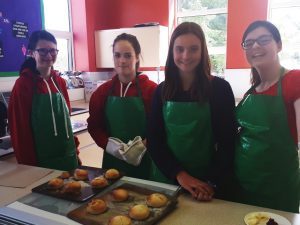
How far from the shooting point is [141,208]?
2.63ft

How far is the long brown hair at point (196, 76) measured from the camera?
111 cm

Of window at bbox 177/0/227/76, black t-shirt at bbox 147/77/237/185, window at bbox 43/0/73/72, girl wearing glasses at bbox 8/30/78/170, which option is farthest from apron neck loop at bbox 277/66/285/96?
window at bbox 43/0/73/72

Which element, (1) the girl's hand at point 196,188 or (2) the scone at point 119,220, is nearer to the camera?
(2) the scone at point 119,220

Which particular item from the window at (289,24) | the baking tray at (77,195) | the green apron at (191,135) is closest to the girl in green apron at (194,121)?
the green apron at (191,135)

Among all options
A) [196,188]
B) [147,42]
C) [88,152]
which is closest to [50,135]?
[196,188]

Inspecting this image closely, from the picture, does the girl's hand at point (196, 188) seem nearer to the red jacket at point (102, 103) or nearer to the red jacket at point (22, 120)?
the red jacket at point (102, 103)

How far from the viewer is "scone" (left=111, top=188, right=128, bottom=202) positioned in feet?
2.89

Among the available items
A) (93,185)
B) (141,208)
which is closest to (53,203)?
(93,185)

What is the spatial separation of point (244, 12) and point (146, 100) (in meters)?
2.26

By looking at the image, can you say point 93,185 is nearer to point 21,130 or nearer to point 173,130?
point 173,130

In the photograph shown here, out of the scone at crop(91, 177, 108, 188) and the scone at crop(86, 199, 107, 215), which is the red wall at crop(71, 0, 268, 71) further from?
the scone at crop(86, 199, 107, 215)

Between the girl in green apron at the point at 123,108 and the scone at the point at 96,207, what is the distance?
1.79ft

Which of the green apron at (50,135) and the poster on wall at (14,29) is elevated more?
the poster on wall at (14,29)

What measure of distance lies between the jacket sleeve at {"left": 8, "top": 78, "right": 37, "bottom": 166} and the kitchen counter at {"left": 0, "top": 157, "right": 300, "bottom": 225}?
42cm
